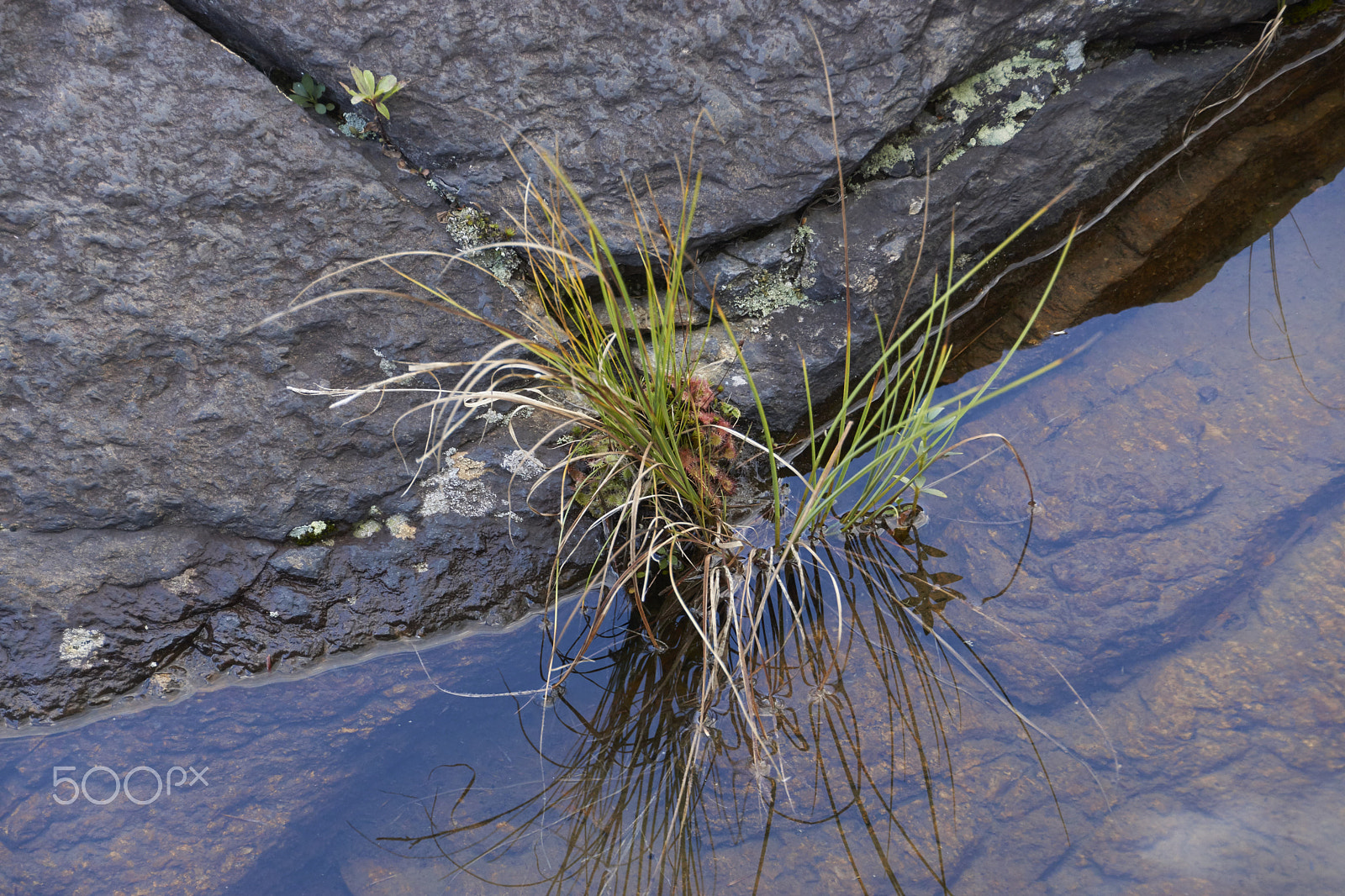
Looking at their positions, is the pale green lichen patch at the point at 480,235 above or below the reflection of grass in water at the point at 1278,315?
below

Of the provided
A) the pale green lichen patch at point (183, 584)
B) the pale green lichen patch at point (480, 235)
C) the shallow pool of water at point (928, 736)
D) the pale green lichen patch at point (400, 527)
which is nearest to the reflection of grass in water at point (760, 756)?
the shallow pool of water at point (928, 736)

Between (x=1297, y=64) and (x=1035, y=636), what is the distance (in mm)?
2154

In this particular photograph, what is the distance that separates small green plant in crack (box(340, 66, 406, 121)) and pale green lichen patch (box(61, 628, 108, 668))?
4.99 feet

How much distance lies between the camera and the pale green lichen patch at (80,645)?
2121 mm

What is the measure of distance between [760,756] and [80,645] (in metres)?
1.76

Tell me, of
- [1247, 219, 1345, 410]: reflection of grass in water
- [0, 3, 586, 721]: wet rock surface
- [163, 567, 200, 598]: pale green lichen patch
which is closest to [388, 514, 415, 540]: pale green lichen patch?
[0, 3, 586, 721]: wet rock surface

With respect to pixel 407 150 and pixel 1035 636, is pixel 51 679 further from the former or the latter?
pixel 1035 636

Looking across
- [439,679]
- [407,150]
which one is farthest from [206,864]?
[407,150]

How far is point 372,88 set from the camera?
2010 millimetres

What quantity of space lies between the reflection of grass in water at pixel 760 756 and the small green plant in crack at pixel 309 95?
1560 mm

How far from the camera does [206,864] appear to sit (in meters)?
1.89

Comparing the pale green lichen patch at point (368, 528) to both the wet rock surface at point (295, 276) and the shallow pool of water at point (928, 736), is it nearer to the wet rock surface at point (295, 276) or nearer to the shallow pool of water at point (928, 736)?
the wet rock surface at point (295, 276)

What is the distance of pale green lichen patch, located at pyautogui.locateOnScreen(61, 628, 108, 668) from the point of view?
2.12 m

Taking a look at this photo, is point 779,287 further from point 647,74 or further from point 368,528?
point 368,528
